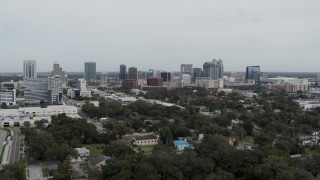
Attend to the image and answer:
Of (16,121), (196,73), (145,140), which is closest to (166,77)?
(196,73)

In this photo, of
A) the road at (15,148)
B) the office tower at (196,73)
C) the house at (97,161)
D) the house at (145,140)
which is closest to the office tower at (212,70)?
the office tower at (196,73)

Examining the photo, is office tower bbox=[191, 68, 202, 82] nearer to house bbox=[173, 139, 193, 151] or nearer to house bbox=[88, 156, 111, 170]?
house bbox=[173, 139, 193, 151]

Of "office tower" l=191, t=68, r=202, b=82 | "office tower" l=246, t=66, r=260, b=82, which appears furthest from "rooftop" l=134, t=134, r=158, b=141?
"office tower" l=246, t=66, r=260, b=82


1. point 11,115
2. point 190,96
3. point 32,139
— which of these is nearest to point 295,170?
point 32,139

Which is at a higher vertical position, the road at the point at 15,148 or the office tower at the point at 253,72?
the office tower at the point at 253,72

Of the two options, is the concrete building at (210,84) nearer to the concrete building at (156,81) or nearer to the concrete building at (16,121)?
the concrete building at (156,81)

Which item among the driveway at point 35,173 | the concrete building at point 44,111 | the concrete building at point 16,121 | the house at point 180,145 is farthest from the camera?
the concrete building at point 44,111
